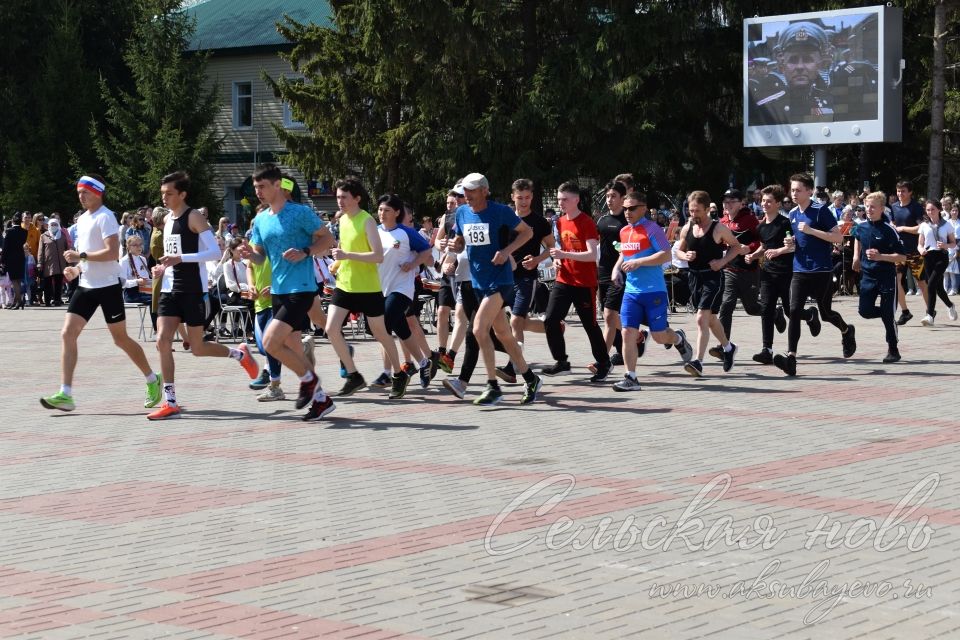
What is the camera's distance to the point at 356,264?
1162 cm

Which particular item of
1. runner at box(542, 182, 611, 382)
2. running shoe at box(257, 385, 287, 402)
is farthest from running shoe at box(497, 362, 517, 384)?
running shoe at box(257, 385, 287, 402)

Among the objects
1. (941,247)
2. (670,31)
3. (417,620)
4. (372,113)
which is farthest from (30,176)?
(417,620)

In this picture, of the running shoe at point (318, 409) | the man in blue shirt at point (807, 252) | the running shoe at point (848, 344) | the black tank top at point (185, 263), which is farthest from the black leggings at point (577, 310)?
the black tank top at point (185, 263)

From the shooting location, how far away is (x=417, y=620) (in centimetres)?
505

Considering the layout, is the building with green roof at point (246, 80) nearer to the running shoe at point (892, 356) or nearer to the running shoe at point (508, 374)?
the running shoe at point (892, 356)

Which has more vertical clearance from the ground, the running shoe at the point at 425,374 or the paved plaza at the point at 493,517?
the running shoe at the point at 425,374

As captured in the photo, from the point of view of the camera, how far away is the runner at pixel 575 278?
1259cm

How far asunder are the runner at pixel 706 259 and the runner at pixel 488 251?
2789 millimetres

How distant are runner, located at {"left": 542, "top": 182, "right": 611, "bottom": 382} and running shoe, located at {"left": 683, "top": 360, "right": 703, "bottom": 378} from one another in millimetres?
752

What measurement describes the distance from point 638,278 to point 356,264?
2494 mm

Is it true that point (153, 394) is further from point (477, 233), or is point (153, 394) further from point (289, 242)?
point (477, 233)

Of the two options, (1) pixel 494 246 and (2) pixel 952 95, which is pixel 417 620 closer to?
(1) pixel 494 246

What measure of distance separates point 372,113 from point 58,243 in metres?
11.9

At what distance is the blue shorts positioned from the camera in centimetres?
1218
